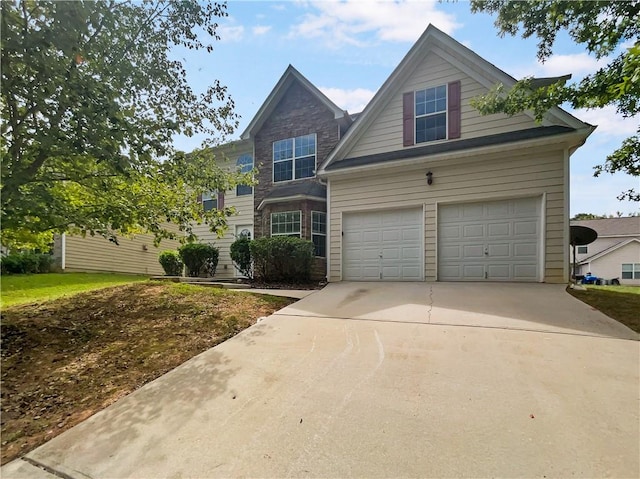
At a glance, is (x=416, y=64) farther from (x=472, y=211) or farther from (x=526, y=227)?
(x=526, y=227)

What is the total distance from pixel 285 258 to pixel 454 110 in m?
6.77

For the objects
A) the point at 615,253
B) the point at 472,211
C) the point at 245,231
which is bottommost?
the point at 615,253

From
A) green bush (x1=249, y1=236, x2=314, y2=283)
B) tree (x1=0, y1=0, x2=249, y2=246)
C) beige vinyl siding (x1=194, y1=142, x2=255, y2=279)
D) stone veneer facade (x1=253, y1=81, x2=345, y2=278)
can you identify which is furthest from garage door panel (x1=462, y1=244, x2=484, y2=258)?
beige vinyl siding (x1=194, y1=142, x2=255, y2=279)

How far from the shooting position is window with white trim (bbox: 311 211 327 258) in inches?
488

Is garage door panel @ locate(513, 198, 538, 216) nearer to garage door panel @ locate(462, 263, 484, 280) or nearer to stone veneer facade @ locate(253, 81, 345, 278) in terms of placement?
garage door panel @ locate(462, 263, 484, 280)

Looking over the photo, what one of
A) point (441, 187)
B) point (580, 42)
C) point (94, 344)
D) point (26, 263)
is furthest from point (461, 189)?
point (26, 263)

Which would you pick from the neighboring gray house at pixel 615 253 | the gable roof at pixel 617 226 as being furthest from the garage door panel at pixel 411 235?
the gable roof at pixel 617 226

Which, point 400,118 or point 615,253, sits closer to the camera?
point 400,118

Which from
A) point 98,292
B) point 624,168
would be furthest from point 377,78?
point 98,292

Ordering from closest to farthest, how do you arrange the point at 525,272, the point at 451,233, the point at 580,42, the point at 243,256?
the point at 580,42 → the point at 525,272 → the point at 451,233 → the point at 243,256

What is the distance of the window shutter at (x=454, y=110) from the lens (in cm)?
982

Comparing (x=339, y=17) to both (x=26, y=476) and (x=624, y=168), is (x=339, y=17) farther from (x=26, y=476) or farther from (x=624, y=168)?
(x=26, y=476)

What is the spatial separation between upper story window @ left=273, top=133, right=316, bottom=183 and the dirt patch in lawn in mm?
7053

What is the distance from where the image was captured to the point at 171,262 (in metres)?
14.2
